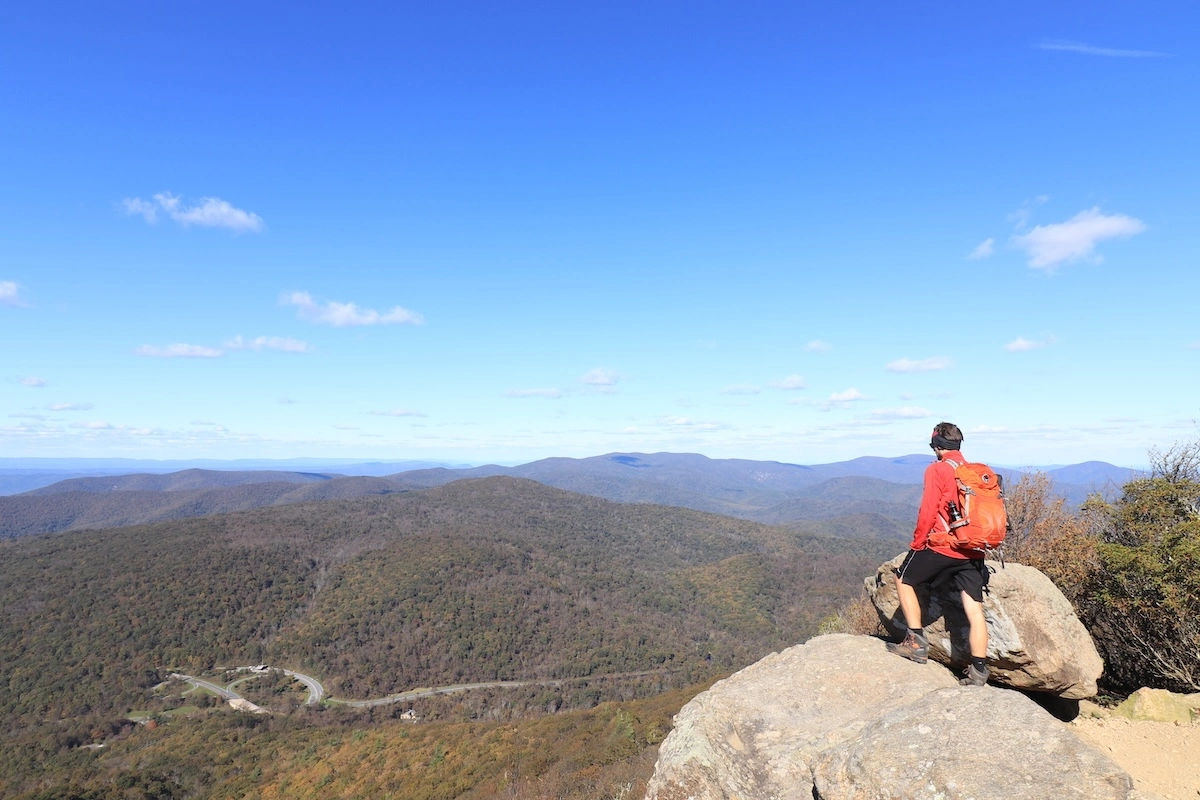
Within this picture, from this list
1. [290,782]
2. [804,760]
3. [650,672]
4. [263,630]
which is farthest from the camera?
[263,630]

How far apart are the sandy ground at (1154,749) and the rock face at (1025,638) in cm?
57

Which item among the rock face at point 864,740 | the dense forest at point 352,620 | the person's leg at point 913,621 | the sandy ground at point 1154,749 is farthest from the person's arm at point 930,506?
the dense forest at point 352,620

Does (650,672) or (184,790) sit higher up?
(184,790)

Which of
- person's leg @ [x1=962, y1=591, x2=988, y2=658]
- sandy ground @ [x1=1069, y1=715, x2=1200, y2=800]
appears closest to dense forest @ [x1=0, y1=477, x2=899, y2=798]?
person's leg @ [x1=962, y1=591, x2=988, y2=658]

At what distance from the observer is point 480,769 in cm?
3891

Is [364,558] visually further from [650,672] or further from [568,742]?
[568,742]

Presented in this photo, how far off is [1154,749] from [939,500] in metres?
→ 5.36

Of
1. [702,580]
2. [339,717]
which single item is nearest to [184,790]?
[339,717]

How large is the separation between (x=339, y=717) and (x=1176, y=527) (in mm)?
114250

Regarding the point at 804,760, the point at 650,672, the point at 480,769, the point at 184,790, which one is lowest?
the point at 650,672

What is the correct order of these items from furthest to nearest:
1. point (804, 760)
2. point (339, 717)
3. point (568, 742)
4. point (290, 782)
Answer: point (339, 717)
point (290, 782)
point (568, 742)
point (804, 760)

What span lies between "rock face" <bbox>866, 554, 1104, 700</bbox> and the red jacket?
1.73 m

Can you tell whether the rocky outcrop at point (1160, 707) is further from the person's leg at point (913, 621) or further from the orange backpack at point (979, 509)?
the orange backpack at point (979, 509)

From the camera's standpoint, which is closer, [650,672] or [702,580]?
[650,672]
